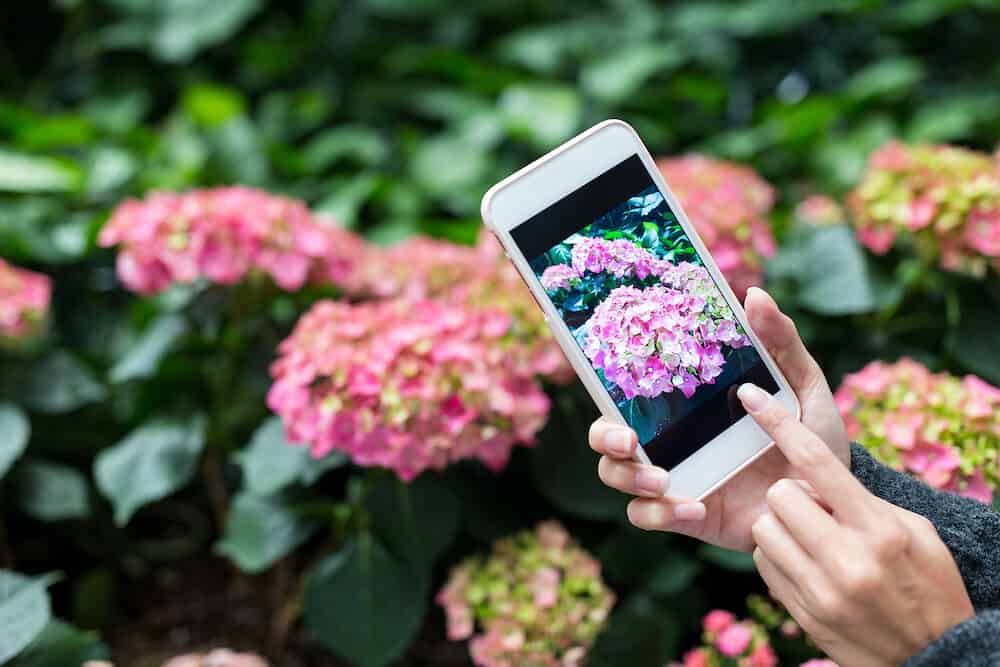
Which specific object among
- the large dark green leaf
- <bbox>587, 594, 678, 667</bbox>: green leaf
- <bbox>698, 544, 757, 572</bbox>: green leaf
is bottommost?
<bbox>698, 544, 757, 572</bbox>: green leaf

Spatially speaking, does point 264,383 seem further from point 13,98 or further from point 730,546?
point 13,98

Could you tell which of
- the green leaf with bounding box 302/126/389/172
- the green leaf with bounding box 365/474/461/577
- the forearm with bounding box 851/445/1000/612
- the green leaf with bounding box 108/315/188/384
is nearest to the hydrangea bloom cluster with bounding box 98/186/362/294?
the green leaf with bounding box 108/315/188/384

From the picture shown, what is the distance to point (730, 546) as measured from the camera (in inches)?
26.9

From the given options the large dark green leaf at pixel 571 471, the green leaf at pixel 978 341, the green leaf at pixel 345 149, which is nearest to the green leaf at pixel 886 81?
the green leaf at pixel 978 341

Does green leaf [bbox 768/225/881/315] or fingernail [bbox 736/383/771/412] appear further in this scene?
green leaf [bbox 768/225/881/315]

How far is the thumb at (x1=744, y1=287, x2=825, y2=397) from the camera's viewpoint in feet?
2.11

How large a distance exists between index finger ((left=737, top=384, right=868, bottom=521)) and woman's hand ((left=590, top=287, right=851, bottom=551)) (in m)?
0.09

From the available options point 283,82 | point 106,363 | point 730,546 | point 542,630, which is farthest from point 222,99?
point 730,546

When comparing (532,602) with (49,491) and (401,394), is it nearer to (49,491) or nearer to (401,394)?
(401,394)

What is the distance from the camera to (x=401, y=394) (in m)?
0.80

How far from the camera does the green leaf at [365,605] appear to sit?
2.96 feet

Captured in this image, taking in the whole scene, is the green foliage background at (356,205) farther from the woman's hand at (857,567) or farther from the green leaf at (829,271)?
the woman's hand at (857,567)

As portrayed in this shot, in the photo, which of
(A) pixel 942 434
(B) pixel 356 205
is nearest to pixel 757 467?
(A) pixel 942 434

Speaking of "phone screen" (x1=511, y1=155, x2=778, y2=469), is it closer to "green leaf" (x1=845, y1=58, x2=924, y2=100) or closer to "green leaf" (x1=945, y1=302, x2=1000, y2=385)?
"green leaf" (x1=945, y1=302, x2=1000, y2=385)
